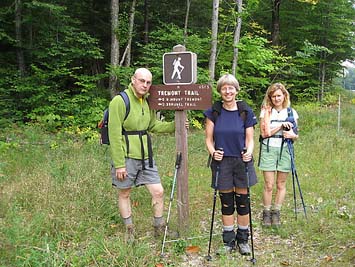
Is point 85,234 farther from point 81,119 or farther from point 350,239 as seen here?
point 81,119

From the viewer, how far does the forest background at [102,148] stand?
13.6 feet

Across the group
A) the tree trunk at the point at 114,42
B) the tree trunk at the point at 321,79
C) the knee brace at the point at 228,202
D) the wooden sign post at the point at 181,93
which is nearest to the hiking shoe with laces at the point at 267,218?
the knee brace at the point at 228,202

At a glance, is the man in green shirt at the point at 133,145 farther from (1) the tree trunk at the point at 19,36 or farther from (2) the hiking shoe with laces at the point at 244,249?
(1) the tree trunk at the point at 19,36

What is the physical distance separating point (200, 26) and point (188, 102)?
1281 cm

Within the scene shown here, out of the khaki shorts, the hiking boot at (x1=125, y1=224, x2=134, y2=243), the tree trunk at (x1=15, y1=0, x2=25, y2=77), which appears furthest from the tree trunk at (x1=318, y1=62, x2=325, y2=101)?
the hiking boot at (x1=125, y1=224, x2=134, y2=243)

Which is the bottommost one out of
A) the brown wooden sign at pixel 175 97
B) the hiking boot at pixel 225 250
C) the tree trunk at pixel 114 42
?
the hiking boot at pixel 225 250

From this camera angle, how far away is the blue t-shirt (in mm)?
4051

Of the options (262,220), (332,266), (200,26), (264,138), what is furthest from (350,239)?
(200,26)

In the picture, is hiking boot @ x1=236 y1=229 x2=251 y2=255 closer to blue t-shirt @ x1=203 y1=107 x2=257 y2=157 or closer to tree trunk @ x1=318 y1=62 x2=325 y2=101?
blue t-shirt @ x1=203 y1=107 x2=257 y2=157

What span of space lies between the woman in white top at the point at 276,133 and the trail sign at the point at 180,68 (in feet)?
3.77

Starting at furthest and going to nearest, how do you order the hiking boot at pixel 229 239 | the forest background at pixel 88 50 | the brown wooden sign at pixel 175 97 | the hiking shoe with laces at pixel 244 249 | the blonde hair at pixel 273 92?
the forest background at pixel 88 50 → the blonde hair at pixel 273 92 → the brown wooden sign at pixel 175 97 → the hiking boot at pixel 229 239 → the hiking shoe with laces at pixel 244 249

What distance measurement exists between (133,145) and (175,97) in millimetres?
812

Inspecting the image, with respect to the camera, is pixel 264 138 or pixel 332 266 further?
pixel 264 138

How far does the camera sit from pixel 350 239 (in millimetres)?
4363
